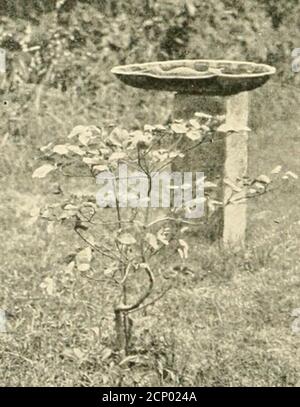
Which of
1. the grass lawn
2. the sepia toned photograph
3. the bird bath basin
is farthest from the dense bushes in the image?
the bird bath basin

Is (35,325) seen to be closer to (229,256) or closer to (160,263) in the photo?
(160,263)

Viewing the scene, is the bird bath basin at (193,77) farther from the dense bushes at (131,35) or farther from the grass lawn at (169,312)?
the dense bushes at (131,35)

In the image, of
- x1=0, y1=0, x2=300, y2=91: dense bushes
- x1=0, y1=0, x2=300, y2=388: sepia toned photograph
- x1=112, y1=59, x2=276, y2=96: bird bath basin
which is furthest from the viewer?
x1=0, y1=0, x2=300, y2=91: dense bushes

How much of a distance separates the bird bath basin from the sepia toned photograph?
0.04ft

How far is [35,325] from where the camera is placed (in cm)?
347

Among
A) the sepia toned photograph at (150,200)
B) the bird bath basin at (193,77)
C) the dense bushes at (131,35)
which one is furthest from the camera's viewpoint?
the dense bushes at (131,35)

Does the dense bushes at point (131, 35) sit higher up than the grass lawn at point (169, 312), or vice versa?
the dense bushes at point (131, 35)

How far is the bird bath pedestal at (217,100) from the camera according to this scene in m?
3.71

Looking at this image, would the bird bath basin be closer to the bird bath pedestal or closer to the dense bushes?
the bird bath pedestal

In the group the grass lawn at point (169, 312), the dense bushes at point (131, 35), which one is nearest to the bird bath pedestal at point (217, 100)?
the grass lawn at point (169, 312)

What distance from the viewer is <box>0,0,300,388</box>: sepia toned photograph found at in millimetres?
3217

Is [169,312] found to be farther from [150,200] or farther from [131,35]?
[131,35]

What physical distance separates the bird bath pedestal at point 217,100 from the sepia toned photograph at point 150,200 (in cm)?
1
